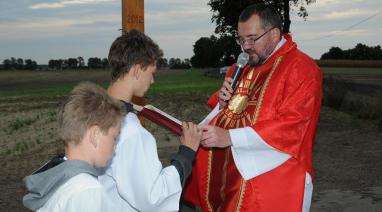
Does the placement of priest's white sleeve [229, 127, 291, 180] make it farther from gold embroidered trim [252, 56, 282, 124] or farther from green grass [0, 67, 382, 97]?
green grass [0, 67, 382, 97]

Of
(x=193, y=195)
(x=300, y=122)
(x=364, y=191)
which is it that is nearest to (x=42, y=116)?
(x=364, y=191)

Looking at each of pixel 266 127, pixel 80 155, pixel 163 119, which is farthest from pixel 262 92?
pixel 80 155

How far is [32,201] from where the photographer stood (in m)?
2.52

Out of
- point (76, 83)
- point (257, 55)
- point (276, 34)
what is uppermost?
point (276, 34)

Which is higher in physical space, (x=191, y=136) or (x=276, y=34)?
(x=276, y=34)

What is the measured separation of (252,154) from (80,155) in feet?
5.38

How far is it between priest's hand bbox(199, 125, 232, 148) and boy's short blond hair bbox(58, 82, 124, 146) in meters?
1.07

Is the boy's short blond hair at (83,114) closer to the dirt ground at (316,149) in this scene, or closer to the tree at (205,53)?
the dirt ground at (316,149)

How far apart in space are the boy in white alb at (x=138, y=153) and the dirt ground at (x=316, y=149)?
469cm

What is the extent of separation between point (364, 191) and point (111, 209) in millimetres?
6477

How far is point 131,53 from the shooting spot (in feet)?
10.0

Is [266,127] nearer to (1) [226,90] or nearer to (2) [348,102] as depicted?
(1) [226,90]

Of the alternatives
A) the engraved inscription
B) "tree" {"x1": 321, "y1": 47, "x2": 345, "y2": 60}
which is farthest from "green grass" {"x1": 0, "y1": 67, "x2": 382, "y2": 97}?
the engraved inscription

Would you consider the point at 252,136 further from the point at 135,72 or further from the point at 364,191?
the point at 364,191
